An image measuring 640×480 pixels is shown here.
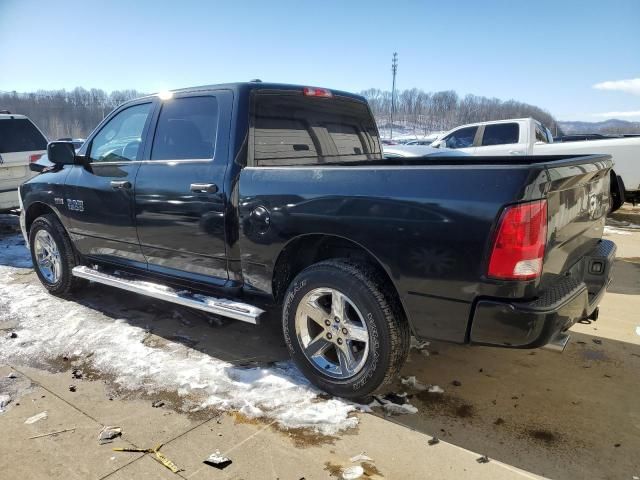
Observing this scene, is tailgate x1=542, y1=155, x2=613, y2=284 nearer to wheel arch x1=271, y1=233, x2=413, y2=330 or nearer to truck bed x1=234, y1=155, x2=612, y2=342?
truck bed x1=234, y1=155, x2=612, y2=342

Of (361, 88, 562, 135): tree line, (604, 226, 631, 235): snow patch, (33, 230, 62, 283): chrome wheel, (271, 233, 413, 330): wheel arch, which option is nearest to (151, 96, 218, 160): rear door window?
(271, 233, 413, 330): wheel arch

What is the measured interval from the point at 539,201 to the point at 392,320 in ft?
3.31

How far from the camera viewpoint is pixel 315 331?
324 cm

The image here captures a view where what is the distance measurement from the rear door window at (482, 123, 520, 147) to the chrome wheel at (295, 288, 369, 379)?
343 inches

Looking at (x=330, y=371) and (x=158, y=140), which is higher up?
(x=158, y=140)

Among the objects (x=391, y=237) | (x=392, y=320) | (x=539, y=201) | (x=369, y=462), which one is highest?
(x=539, y=201)

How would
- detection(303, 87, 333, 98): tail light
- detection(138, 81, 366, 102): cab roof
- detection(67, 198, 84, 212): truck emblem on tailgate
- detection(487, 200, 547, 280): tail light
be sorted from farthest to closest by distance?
detection(67, 198, 84, 212): truck emblem on tailgate < detection(303, 87, 333, 98): tail light < detection(138, 81, 366, 102): cab roof < detection(487, 200, 547, 280): tail light

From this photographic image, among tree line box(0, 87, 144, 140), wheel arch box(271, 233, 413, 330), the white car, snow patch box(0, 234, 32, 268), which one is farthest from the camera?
tree line box(0, 87, 144, 140)

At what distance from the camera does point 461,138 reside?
11.2m

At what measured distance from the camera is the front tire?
9.09 feet

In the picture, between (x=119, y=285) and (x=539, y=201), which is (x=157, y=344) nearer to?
(x=119, y=285)

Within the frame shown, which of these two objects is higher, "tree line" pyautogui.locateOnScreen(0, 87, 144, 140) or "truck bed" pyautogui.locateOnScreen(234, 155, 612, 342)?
"tree line" pyautogui.locateOnScreen(0, 87, 144, 140)

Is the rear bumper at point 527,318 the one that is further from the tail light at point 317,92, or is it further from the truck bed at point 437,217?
the tail light at point 317,92

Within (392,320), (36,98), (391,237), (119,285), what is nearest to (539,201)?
(391,237)
